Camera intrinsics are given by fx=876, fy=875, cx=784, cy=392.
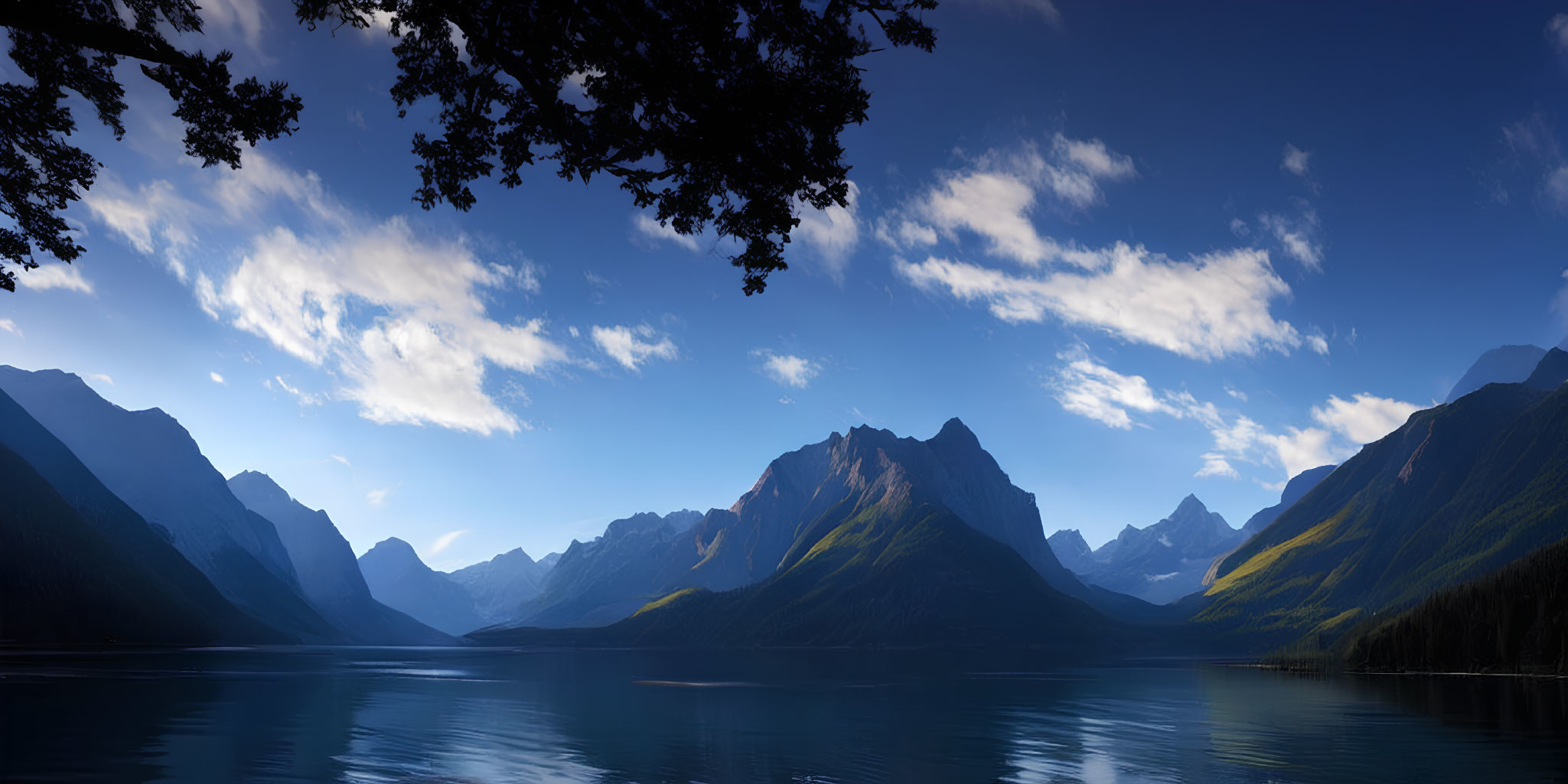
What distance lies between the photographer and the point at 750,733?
217ft

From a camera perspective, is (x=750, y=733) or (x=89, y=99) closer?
(x=89, y=99)

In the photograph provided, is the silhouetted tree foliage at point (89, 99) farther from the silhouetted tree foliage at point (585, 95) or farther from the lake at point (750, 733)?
the lake at point (750, 733)

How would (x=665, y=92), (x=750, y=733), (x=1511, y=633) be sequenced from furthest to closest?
(x=1511, y=633)
(x=750, y=733)
(x=665, y=92)

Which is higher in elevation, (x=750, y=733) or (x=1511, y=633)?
(x=1511, y=633)

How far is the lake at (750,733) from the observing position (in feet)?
150

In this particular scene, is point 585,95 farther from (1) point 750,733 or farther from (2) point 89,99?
(1) point 750,733

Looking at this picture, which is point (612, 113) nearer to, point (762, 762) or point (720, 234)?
point (720, 234)

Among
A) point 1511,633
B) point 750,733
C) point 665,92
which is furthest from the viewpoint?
point 1511,633

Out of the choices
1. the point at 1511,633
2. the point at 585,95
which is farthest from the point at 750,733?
the point at 1511,633

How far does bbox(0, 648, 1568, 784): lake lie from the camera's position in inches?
1805

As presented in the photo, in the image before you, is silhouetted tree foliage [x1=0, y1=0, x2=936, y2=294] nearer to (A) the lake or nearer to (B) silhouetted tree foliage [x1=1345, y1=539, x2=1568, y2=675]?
(A) the lake

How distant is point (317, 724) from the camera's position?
68375mm

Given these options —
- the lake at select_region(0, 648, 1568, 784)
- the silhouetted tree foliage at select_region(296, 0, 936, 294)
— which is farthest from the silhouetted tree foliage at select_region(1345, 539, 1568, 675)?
the silhouetted tree foliage at select_region(296, 0, 936, 294)

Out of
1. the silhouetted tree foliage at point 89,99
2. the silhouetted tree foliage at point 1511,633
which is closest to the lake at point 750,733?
the silhouetted tree foliage at point 89,99
